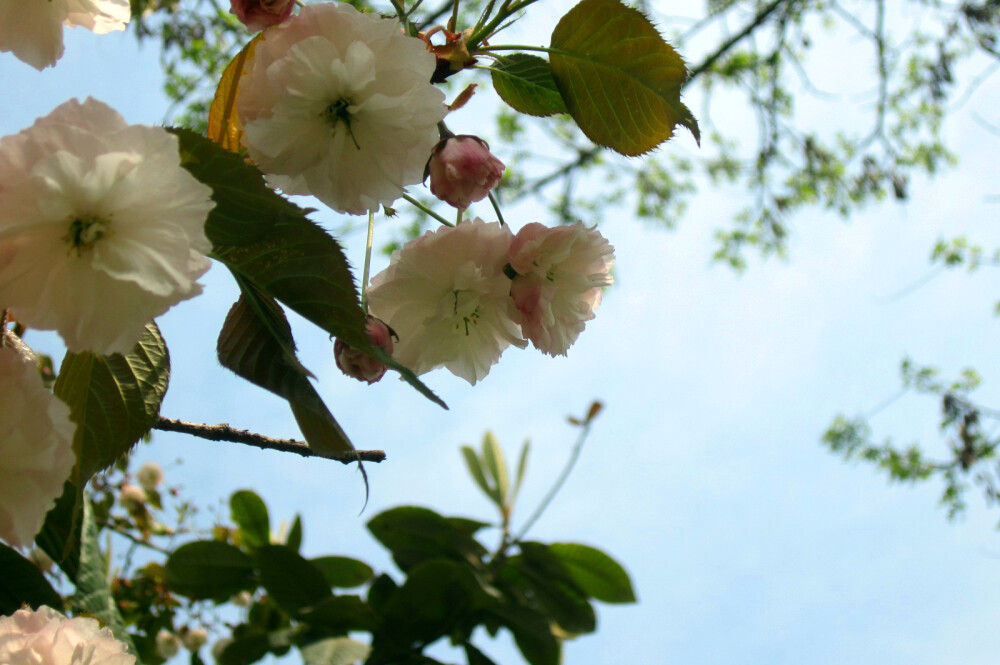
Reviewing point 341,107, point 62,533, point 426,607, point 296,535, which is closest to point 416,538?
point 426,607

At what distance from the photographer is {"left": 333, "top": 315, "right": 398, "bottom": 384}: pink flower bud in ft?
1.80

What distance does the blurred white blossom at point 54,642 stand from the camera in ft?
1.49

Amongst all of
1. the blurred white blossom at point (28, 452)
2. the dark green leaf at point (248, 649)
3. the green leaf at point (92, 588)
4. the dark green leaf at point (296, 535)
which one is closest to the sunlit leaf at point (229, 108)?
the blurred white blossom at point (28, 452)

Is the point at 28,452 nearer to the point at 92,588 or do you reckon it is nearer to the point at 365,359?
the point at 365,359

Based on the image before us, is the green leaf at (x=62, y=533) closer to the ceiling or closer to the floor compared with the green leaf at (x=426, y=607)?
closer to the floor

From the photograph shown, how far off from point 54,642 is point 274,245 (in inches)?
11.1

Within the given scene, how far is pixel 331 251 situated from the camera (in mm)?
434

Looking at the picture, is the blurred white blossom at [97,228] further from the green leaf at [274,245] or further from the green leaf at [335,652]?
the green leaf at [335,652]

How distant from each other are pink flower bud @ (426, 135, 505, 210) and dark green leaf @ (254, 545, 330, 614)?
69 centimetres

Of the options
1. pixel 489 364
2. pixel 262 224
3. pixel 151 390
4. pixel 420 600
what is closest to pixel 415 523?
pixel 420 600

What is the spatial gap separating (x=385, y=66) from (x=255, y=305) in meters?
0.18

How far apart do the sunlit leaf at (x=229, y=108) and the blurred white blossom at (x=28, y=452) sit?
24 centimetres

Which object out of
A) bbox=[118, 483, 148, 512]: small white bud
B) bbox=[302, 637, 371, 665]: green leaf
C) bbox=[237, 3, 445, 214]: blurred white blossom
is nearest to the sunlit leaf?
bbox=[237, 3, 445, 214]: blurred white blossom

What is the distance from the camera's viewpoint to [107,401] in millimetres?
487
